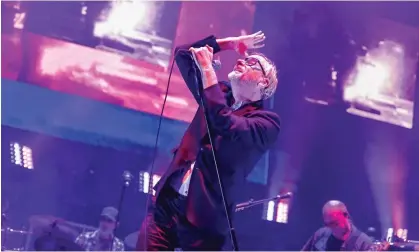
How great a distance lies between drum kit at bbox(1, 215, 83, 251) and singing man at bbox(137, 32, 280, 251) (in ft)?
7.08

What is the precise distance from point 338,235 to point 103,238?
5.03 ft

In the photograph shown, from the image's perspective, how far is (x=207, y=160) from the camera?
1.57m

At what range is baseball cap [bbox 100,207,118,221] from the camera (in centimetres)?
373

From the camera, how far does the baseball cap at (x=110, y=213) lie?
3.73 meters

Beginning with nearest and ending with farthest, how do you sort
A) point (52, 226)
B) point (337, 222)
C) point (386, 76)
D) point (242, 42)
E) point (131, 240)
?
point (242, 42), point (337, 222), point (52, 226), point (131, 240), point (386, 76)

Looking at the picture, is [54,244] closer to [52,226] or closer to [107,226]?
[52,226]

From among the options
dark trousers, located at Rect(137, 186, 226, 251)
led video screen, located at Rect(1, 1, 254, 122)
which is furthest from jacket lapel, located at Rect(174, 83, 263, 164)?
led video screen, located at Rect(1, 1, 254, 122)

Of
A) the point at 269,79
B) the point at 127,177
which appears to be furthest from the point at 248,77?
the point at 127,177

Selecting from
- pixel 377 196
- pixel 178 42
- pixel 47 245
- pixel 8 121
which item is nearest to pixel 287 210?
pixel 377 196

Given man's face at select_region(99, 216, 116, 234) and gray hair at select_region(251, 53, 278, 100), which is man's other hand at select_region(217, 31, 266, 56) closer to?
gray hair at select_region(251, 53, 278, 100)

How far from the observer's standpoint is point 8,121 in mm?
3600

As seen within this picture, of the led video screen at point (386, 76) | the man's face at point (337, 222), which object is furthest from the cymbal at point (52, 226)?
the led video screen at point (386, 76)

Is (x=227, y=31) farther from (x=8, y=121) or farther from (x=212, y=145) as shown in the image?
(x=212, y=145)

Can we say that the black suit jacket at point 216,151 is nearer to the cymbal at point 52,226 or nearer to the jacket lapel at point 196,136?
the jacket lapel at point 196,136
